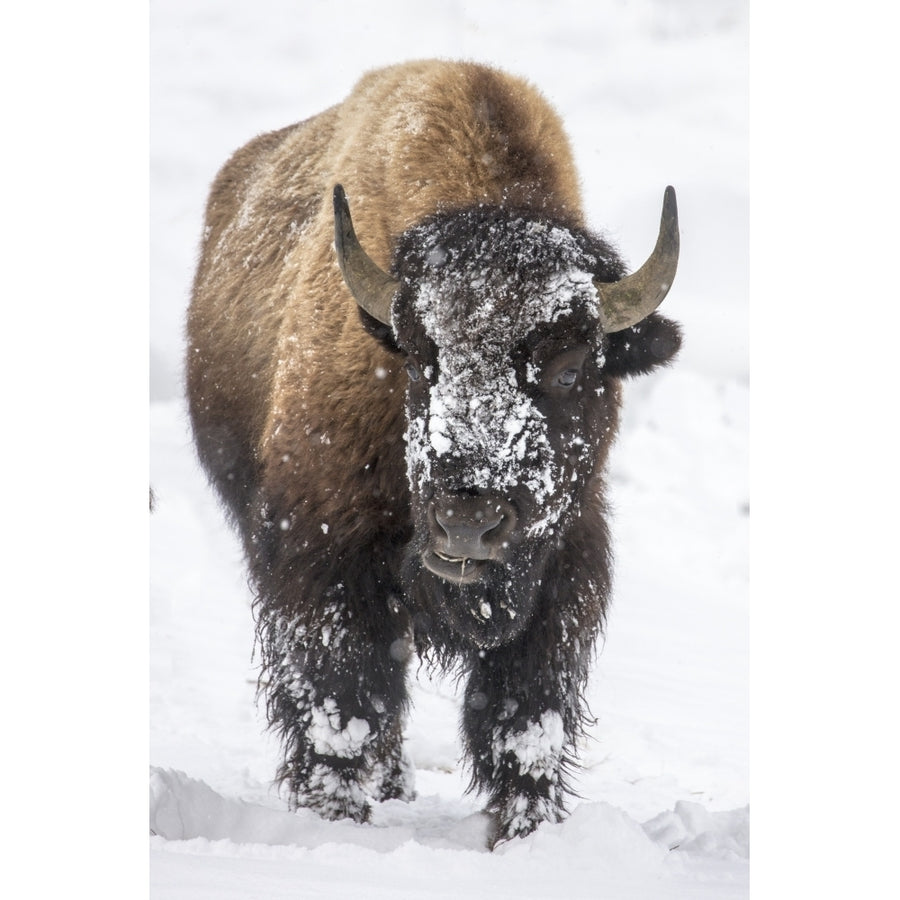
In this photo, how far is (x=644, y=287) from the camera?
3119 millimetres

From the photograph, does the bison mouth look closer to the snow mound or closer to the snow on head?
the snow on head

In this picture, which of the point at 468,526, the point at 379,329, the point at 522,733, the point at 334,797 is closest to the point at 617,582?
the point at 522,733

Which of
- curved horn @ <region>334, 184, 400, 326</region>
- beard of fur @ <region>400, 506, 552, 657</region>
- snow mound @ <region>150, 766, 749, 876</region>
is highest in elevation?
curved horn @ <region>334, 184, 400, 326</region>

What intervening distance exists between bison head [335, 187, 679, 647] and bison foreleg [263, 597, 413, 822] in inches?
13.0

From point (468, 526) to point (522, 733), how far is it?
3.67 ft

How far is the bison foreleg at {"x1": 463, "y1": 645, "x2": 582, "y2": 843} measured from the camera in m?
3.63

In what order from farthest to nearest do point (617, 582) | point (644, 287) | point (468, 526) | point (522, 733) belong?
point (617, 582), point (522, 733), point (644, 287), point (468, 526)

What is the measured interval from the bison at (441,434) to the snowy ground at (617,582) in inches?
10.5

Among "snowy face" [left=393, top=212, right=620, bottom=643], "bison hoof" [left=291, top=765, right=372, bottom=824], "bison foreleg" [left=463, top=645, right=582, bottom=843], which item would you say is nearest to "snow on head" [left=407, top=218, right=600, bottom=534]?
"snowy face" [left=393, top=212, right=620, bottom=643]

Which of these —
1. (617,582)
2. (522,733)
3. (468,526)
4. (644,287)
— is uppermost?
(644,287)

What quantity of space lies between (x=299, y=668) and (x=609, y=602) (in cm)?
102

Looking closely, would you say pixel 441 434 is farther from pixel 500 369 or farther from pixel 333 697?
pixel 333 697

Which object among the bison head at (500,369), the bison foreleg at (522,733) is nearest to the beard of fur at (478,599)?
the bison head at (500,369)

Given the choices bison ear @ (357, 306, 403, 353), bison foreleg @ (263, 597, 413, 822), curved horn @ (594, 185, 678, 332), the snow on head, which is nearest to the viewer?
the snow on head
